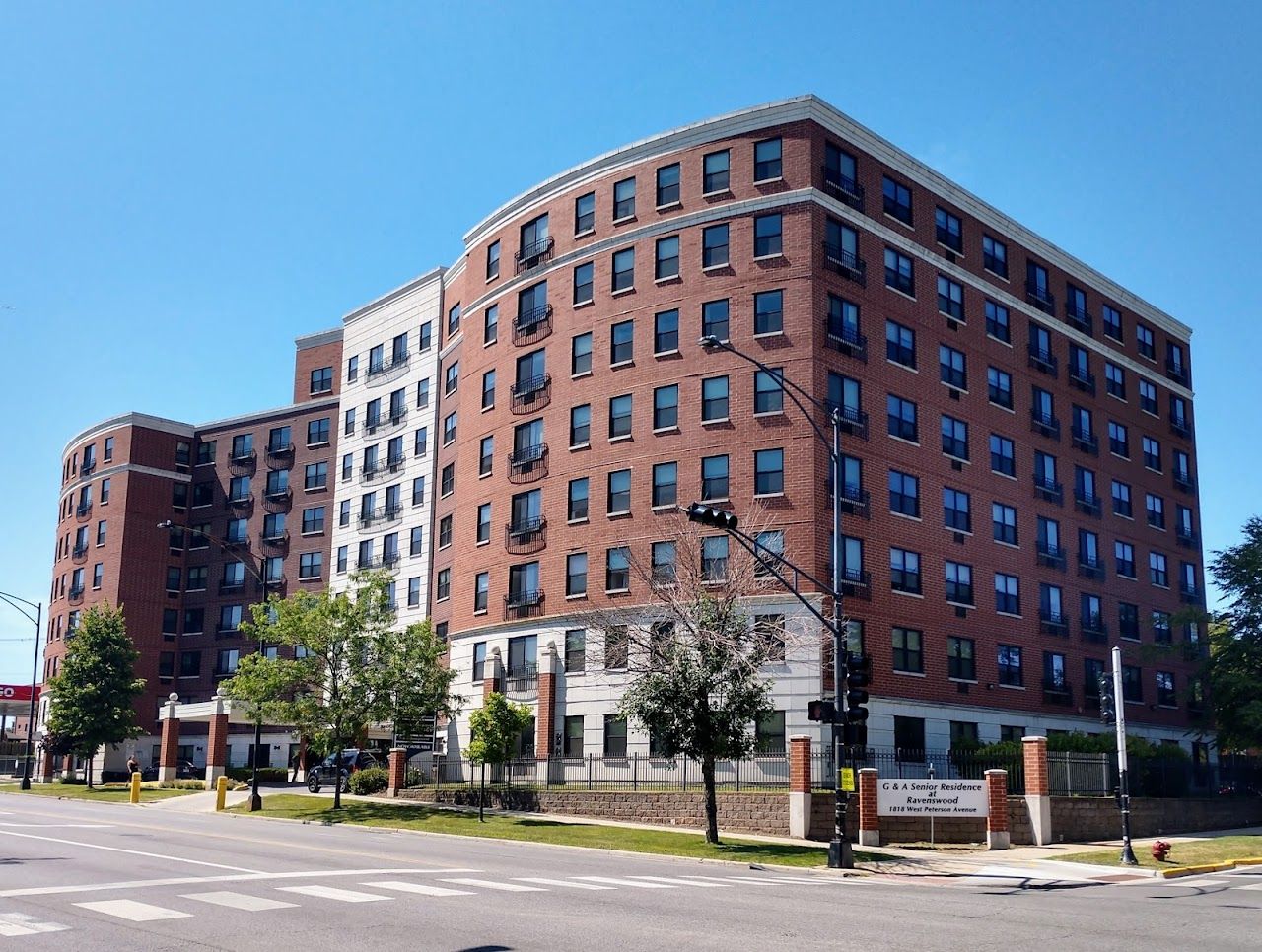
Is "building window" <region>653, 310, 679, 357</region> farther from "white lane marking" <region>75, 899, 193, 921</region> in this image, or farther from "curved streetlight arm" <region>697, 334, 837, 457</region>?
"white lane marking" <region>75, 899, 193, 921</region>

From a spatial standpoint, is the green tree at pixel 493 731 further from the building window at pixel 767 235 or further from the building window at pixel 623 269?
the building window at pixel 767 235

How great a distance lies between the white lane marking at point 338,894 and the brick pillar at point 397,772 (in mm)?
33053

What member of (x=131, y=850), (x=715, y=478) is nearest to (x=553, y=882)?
(x=131, y=850)

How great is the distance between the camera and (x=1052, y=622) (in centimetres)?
5581

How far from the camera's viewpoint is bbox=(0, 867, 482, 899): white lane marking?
18.6 m

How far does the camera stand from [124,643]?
2936 inches

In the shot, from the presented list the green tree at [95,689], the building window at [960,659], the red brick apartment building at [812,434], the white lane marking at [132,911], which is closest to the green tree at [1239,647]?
the red brick apartment building at [812,434]

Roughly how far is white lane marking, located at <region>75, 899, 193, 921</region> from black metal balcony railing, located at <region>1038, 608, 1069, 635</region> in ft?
148

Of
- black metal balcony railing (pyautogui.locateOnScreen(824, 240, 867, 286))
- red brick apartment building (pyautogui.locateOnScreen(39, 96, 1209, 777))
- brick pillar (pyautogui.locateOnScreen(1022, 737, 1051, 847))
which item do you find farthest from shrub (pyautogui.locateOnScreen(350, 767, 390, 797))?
brick pillar (pyautogui.locateOnScreen(1022, 737, 1051, 847))

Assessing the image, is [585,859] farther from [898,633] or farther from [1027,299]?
[1027,299]

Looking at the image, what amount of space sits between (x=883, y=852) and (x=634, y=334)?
24513mm

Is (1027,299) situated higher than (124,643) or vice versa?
(1027,299)

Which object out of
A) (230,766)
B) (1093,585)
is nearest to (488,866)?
(1093,585)

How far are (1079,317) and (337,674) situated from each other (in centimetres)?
3827
